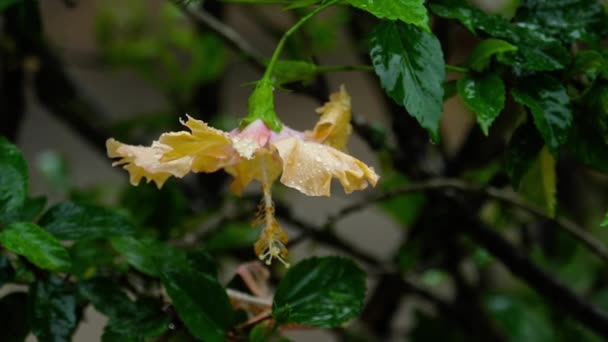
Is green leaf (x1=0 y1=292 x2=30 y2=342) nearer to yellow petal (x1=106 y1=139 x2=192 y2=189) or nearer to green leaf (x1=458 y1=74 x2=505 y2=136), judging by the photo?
yellow petal (x1=106 y1=139 x2=192 y2=189)

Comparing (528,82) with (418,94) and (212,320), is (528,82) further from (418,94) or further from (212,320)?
(212,320)

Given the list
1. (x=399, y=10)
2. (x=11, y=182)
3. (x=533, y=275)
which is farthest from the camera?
(x=533, y=275)

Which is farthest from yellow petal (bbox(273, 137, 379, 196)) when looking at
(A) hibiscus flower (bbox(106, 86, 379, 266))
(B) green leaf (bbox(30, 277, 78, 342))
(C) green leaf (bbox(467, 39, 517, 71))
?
(B) green leaf (bbox(30, 277, 78, 342))

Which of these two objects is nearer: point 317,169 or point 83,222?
point 317,169

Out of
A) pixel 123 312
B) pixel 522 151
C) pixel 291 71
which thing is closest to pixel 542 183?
pixel 522 151

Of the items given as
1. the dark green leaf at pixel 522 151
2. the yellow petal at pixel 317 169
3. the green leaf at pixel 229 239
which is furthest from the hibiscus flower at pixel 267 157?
the green leaf at pixel 229 239

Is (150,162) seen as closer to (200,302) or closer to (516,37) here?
(200,302)

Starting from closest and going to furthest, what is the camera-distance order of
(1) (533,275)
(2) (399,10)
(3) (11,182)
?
(2) (399,10) < (3) (11,182) < (1) (533,275)

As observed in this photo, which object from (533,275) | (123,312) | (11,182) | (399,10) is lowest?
(533,275)

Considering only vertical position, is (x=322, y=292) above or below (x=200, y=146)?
below
